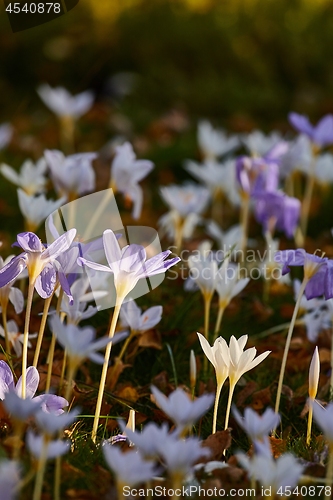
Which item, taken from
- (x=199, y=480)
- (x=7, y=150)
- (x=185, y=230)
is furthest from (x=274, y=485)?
(x=7, y=150)

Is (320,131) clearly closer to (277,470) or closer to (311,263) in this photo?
(311,263)

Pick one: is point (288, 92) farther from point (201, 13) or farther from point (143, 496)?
point (143, 496)

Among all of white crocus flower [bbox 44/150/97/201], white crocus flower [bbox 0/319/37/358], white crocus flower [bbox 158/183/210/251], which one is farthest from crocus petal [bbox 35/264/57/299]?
white crocus flower [bbox 158/183/210/251]

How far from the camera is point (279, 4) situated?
24.0 feet

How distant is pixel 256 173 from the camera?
93.5 inches

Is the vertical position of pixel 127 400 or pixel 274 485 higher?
pixel 274 485

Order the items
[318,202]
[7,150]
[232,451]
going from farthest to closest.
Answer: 1. [7,150]
2. [318,202]
3. [232,451]

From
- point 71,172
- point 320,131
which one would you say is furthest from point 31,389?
point 320,131

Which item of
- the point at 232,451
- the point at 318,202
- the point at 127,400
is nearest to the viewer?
the point at 232,451

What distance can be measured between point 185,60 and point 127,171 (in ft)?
16.0

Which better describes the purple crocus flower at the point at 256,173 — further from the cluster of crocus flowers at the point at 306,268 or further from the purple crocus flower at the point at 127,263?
the purple crocus flower at the point at 127,263

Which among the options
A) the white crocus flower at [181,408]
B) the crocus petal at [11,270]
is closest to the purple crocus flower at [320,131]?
the crocus petal at [11,270]

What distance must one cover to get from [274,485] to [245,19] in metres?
6.59

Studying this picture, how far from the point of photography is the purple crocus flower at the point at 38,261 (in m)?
1.33
